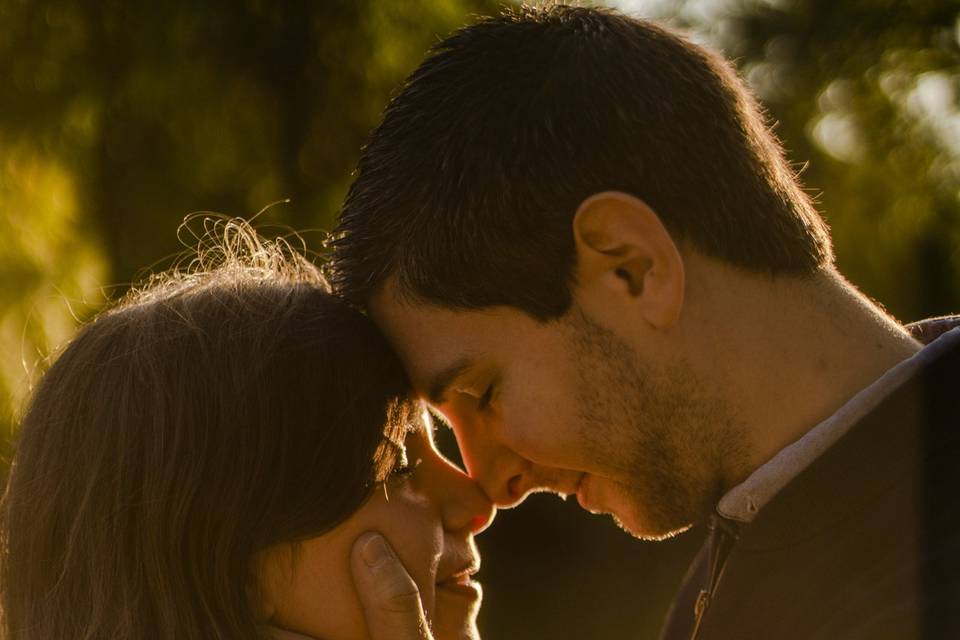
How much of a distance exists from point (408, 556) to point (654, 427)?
0.54m

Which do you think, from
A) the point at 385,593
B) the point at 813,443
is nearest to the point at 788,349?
the point at 813,443

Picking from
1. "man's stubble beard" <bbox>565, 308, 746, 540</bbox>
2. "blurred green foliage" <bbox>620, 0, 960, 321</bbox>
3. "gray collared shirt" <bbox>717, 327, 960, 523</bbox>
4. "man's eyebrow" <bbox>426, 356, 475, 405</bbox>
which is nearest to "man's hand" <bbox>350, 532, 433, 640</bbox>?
"man's eyebrow" <bbox>426, 356, 475, 405</bbox>

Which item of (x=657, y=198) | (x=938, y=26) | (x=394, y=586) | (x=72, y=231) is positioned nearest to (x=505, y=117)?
(x=657, y=198)

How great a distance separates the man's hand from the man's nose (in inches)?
12.3

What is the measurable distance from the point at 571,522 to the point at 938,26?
354cm

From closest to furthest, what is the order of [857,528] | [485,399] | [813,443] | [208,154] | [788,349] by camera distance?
[857,528] → [813,443] → [788,349] → [485,399] → [208,154]

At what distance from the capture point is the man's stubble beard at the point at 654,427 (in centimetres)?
240

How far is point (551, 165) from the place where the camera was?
242 cm

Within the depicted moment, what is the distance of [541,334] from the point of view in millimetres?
2455

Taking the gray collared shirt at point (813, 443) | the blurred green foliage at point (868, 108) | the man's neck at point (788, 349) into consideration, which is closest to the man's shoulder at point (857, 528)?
the gray collared shirt at point (813, 443)

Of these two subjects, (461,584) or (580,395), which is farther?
(461,584)

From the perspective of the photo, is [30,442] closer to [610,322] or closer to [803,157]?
[610,322]

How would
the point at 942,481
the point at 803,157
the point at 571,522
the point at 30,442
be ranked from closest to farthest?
the point at 942,481 → the point at 30,442 → the point at 571,522 → the point at 803,157

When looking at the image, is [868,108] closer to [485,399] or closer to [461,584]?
[485,399]
